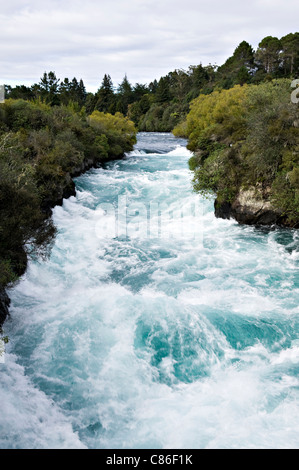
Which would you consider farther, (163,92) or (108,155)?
(163,92)

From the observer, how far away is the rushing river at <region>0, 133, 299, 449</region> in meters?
6.51

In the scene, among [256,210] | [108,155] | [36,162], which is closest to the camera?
[256,210]

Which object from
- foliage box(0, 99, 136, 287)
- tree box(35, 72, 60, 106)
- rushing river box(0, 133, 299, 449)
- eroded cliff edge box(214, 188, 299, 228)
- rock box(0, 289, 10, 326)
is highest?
tree box(35, 72, 60, 106)

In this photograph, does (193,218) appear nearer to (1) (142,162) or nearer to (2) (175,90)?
(1) (142,162)

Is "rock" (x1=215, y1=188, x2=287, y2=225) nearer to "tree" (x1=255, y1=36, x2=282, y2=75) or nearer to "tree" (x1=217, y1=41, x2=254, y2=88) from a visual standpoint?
"tree" (x1=217, y1=41, x2=254, y2=88)

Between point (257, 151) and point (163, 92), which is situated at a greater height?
point (163, 92)

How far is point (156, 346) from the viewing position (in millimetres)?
8500

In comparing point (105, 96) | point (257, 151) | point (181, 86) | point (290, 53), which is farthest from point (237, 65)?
point (257, 151)

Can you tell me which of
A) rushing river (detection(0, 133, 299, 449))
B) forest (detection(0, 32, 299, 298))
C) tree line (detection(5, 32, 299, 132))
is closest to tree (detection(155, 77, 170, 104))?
tree line (detection(5, 32, 299, 132))

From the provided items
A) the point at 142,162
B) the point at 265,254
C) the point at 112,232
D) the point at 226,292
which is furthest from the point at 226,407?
the point at 142,162

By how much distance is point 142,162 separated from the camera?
33.7m

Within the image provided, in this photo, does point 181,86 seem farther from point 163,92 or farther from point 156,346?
point 156,346

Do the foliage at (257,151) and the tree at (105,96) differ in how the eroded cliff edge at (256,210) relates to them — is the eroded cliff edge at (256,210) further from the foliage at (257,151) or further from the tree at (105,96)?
the tree at (105,96)
